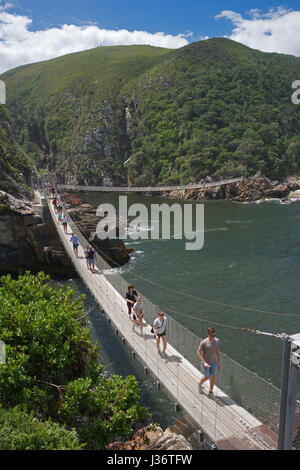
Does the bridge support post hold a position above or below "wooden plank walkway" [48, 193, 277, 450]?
above

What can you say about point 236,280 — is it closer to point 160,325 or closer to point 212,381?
point 160,325

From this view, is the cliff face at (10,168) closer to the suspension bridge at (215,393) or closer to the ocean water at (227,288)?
the ocean water at (227,288)

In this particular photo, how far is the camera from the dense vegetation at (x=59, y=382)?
6.92m

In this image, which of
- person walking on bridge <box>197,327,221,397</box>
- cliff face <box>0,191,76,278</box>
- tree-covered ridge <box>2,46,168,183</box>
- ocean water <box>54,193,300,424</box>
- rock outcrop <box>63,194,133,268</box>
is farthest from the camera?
tree-covered ridge <box>2,46,168,183</box>

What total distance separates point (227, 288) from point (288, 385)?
13.9 meters

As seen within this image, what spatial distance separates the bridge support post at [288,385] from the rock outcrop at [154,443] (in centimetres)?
289

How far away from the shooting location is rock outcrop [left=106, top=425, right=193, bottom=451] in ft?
23.1

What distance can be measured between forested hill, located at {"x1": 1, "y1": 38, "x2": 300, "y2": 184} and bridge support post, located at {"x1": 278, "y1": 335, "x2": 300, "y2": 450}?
51329 mm

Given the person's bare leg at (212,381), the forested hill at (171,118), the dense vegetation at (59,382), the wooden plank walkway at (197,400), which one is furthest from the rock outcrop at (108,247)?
the forested hill at (171,118)

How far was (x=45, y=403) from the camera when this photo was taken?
Result: 23.7 feet

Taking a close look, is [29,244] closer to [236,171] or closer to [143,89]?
[236,171]

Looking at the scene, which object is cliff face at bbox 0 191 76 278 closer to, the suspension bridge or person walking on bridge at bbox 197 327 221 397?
the suspension bridge

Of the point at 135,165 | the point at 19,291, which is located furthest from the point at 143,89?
the point at 19,291

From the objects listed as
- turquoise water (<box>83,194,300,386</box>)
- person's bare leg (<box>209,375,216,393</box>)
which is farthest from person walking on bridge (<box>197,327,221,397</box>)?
turquoise water (<box>83,194,300,386</box>)
